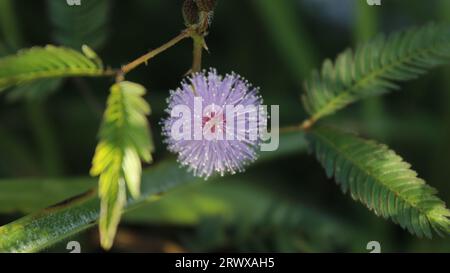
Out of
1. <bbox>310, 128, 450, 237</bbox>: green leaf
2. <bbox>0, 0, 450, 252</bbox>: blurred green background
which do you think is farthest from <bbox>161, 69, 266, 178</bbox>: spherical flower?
<bbox>0, 0, 450, 252</bbox>: blurred green background

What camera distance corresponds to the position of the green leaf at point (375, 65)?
197 centimetres

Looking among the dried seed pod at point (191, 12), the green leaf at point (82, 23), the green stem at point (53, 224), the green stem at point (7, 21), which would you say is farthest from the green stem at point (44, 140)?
the dried seed pod at point (191, 12)

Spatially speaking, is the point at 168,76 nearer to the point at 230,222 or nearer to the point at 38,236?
the point at 230,222

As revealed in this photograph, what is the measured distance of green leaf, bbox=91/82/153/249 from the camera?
1311 mm

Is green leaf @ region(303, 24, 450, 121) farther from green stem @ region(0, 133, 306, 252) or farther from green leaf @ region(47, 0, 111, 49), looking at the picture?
green leaf @ region(47, 0, 111, 49)

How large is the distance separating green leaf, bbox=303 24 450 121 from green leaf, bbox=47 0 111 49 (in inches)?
28.0

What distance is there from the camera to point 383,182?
5.51ft

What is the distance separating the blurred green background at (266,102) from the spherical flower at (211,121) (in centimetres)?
71

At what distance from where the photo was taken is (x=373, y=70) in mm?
1988

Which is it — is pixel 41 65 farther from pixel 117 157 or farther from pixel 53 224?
pixel 53 224

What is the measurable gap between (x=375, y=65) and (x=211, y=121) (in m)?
0.59

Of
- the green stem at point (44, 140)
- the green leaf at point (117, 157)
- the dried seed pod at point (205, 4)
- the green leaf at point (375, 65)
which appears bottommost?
A: the green stem at point (44, 140)

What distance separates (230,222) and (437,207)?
41.1 inches

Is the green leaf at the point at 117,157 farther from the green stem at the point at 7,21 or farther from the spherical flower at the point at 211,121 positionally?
the green stem at the point at 7,21
